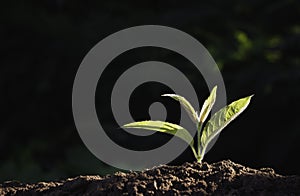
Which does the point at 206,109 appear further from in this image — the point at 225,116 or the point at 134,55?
the point at 134,55

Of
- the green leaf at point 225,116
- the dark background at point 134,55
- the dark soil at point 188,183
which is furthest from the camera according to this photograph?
the dark background at point 134,55

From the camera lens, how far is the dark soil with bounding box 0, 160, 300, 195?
39.3 inches

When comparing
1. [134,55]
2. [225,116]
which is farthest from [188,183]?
[134,55]

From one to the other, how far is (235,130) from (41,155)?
167 cm

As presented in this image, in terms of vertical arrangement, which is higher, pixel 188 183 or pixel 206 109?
pixel 206 109

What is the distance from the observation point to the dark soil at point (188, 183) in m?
1.00

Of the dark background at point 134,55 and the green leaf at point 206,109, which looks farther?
the dark background at point 134,55

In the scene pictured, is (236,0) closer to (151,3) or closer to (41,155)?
(151,3)

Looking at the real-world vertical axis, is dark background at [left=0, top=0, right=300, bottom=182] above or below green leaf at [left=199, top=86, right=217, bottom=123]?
above

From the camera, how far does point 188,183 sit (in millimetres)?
1026

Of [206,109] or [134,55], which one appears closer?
[206,109]

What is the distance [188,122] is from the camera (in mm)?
3201

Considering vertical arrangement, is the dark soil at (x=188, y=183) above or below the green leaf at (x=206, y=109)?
below

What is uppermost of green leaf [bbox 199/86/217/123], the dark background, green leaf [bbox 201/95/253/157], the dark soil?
the dark background
